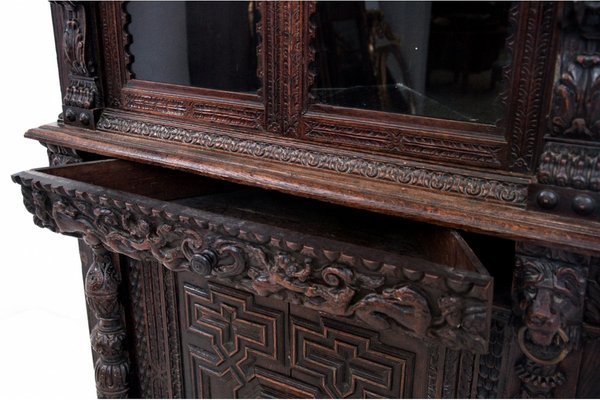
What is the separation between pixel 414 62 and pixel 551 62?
28 centimetres

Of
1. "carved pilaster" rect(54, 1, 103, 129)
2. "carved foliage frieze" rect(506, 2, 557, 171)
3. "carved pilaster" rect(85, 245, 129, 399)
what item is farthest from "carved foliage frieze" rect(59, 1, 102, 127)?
"carved foliage frieze" rect(506, 2, 557, 171)

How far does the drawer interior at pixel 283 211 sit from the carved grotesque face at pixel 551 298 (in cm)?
11

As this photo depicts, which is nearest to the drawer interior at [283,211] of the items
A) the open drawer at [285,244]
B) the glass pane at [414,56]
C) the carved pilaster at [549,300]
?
the open drawer at [285,244]

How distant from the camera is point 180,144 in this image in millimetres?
1307

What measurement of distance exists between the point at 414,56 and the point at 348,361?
58cm

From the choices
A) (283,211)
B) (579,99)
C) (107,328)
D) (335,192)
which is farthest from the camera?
(107,328)

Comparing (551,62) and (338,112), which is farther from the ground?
(551,62)

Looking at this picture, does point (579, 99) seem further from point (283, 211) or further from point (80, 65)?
point (80, 65)

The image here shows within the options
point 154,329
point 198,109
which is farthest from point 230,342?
point 198,109

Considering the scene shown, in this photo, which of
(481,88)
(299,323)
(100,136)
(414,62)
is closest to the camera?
(481,88)

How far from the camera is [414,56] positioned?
115 cm

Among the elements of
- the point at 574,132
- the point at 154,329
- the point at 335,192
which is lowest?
the point at 154,329

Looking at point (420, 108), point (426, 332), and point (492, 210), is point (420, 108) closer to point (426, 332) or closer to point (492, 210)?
point (492, 210)

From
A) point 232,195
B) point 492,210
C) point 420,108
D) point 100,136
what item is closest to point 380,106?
point 420,108
